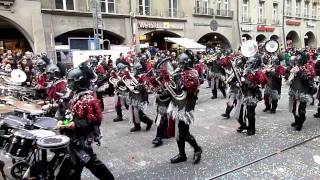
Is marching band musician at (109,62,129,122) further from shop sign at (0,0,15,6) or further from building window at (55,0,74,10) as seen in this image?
building window at (55,0,74,10)

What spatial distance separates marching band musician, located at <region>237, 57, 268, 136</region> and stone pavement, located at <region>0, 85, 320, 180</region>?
432mm

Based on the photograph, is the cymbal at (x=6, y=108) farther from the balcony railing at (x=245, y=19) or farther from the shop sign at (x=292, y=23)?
the shop sign at (x=292, y=23)

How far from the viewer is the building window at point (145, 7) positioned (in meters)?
23.2

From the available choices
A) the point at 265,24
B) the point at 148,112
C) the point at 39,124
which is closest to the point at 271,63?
the point at 148,112

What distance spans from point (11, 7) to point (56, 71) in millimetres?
12484

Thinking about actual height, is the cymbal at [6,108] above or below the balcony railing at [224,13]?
below

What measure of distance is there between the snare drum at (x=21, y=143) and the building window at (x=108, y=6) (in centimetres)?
1748

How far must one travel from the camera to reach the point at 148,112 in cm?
1062

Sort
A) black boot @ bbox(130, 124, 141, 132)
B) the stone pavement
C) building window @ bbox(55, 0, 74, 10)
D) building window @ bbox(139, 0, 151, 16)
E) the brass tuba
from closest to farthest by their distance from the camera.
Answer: the stone pavement
the brass tuba
black boot @ bbox(130, 124, 141, 132)
building window @ bbox(55, 0, 74, 10)
building window @ bbox(139, 0, 151, 16)

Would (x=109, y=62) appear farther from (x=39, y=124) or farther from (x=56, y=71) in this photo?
(x=39, y=124)

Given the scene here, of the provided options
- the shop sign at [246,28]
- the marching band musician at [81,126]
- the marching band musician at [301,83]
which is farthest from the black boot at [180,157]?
the shop sign at [246,28]

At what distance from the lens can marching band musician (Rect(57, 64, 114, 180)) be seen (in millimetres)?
4418

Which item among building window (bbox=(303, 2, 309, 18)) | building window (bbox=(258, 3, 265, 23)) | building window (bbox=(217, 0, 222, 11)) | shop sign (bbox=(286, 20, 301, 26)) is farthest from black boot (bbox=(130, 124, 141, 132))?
building window (bbox=(303, 2, 309, 18))

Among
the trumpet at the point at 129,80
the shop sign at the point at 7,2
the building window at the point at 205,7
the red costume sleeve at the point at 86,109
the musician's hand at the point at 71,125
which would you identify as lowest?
the musician's hand at the point at 71,125
